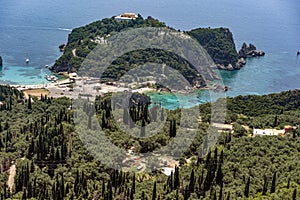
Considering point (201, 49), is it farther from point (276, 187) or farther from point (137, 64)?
point (276, 187)

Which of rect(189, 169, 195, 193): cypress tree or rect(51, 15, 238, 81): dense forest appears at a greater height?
rect(51, 15, 238, 81): dense forest

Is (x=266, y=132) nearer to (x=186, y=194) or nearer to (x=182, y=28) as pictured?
(x=186, y=194)

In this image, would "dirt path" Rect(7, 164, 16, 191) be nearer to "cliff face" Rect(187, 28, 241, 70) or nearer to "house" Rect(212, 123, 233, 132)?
"house" Rect(212, 123, 233, 132)

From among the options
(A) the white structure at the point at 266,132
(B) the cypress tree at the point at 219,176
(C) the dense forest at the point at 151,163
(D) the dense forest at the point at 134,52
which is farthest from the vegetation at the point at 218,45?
(B) the cypress tree at the point at 219,176

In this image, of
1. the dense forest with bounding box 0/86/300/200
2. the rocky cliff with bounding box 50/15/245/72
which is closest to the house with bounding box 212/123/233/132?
the dense forest with bounding box 0/86/300/200

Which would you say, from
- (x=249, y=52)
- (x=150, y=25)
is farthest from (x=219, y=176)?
(x=249, y=52)

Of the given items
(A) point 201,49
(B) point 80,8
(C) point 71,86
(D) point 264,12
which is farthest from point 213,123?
(D) point 264,12

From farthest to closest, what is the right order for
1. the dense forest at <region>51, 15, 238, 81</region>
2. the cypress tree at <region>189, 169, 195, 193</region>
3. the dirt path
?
the dense forest at <region>51, 15, 238, 81</region> < the dirt path < the cypress tree at <region>189, 169, 195, 193</region>
